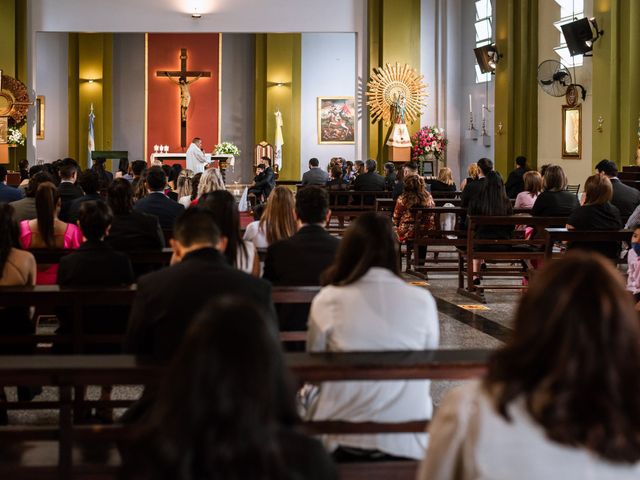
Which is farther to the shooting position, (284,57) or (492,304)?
(284,57)

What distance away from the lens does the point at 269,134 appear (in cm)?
2862

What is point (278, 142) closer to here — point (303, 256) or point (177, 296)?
point (303, 256)

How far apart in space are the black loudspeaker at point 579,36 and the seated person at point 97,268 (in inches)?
459

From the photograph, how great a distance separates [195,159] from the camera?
22.6 meters

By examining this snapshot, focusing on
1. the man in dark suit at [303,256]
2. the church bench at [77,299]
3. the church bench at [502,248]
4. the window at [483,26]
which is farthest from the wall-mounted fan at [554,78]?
the church bench at [77,299]

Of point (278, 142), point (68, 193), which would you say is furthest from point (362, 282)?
point (278, 142)

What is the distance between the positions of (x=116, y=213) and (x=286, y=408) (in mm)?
5966

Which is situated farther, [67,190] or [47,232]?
[67,190]

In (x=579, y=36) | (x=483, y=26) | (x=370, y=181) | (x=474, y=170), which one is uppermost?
(x=483, y=26)

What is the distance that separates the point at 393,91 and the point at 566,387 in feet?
70.7

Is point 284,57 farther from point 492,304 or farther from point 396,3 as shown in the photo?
point 492,304

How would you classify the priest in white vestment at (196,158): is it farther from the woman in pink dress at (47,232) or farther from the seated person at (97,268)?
the seated person at (97,268)

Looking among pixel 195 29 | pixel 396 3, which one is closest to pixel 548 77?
pixel 396 3

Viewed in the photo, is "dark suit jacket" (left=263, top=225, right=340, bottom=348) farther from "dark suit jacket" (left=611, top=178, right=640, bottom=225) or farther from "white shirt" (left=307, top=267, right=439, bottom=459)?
"dark suit jacket" (left=611, top=178, right=640, bottom=225)
